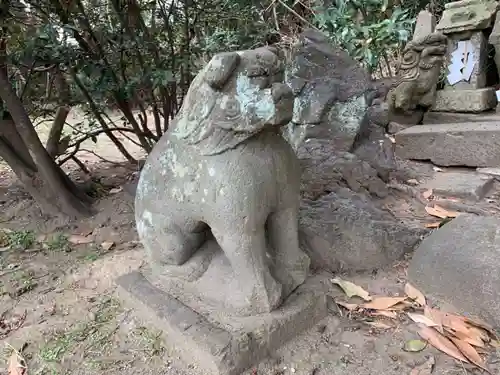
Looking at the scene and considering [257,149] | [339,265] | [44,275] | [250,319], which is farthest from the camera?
[44,275]

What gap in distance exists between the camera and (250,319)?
1455mm

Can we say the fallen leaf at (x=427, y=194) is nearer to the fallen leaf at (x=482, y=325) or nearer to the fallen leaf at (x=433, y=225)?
the fallen leaf at (x=433, y=225)

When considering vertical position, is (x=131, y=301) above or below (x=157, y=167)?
below

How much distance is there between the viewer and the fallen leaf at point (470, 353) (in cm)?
139

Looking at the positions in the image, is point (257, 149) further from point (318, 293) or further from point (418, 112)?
point (418, 112)

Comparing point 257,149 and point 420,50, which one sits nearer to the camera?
point 257,149

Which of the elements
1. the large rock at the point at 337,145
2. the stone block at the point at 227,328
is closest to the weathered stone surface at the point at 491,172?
the large rock at the point at 337,145

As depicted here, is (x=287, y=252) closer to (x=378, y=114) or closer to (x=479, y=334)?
(x=479, y=334)

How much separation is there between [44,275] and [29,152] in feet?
3.42

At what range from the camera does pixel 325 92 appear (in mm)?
2520

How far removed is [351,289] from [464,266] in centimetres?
44

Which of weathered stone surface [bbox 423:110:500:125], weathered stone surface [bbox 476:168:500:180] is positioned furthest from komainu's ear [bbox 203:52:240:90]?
weathered stone surface [bbox 423:110:500:125]

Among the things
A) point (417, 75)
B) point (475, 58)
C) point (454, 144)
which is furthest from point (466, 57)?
point (454, 144)

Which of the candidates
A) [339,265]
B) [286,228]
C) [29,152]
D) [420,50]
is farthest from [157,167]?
[420,50]
